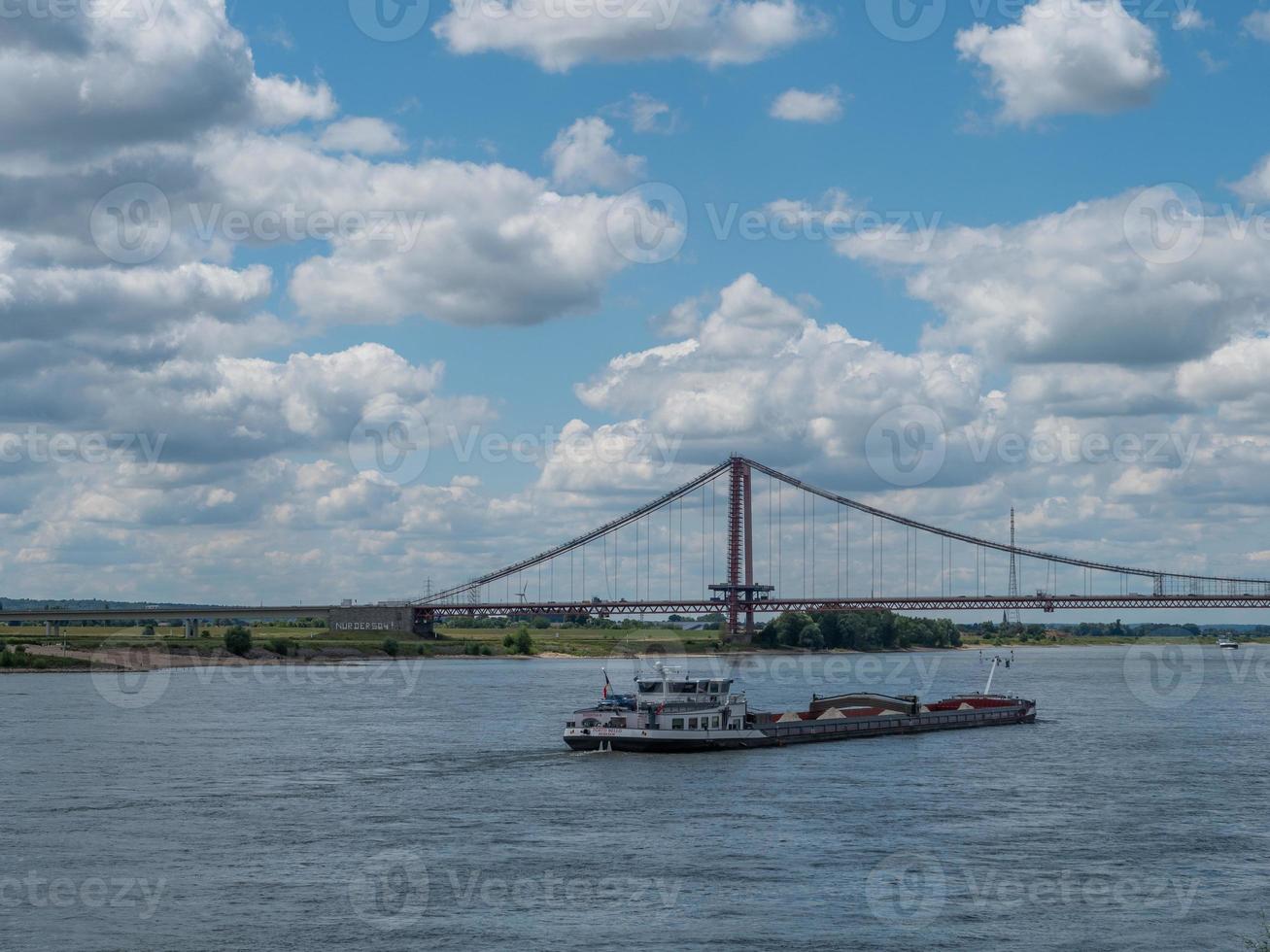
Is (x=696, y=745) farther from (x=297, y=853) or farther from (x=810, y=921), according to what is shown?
(x=810, y=921)

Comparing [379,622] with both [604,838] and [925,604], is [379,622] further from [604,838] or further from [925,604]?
[604,838]

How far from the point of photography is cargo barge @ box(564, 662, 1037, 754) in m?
71.8

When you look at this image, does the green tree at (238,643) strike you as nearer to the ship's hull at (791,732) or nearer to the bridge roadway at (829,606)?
the bridge roadway at (829,606)

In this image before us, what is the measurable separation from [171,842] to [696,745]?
108 ft

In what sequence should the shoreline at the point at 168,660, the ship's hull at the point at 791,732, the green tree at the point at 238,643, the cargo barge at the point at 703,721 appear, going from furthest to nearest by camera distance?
the green tree at the point at 238,643
the shoreline at the point at 168,660
the cargo barge at the point at 703,721
the ship's hull at the point at 791,732

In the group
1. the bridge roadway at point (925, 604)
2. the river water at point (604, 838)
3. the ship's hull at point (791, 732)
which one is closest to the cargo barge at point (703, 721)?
the ship's hull at point (791, 732)

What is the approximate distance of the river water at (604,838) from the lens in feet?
116

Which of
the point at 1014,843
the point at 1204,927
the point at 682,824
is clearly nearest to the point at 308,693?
the point at 682,824

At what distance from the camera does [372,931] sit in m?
34.4

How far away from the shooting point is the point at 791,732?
259 ft

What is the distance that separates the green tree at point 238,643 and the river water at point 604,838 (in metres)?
69.4

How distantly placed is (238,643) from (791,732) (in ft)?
303

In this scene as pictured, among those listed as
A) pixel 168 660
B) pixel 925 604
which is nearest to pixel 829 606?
pixel 925 604

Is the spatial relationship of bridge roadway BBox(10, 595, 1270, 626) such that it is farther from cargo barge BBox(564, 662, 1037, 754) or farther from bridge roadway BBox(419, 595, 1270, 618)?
cargo barge BBox(564, 662, 1037, 754)
